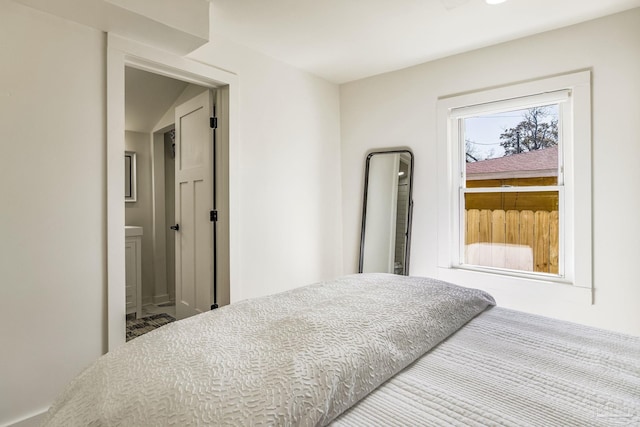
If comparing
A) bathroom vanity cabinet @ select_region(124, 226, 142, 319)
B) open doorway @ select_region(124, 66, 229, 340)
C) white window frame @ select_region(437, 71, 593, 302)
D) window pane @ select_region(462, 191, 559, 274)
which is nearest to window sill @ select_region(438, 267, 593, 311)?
white window frame @ select_region(437, 71, 593, 302)

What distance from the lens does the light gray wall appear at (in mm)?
3902

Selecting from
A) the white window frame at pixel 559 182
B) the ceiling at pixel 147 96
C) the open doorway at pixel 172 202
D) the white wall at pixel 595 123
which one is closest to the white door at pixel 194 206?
the open doorway at pixel 172 202

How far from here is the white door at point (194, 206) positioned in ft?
9.00

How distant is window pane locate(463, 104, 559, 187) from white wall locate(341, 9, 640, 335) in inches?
10.6

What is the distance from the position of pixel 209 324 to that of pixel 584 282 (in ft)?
8.19

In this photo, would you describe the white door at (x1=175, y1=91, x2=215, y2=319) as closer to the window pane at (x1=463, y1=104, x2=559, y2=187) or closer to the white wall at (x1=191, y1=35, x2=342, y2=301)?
the white wall at (x1=191, y1=35, x2=342, y2=301)

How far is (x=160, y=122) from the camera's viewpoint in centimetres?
378

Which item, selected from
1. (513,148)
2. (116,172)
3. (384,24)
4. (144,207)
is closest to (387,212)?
(513,148)

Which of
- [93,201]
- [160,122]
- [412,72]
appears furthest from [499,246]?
[160,122]

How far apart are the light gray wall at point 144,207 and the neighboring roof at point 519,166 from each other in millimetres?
3414

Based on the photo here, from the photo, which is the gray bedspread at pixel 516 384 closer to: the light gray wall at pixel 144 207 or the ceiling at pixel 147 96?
the ceiling at pixel 147 96

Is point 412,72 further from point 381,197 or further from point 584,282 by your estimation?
point 584,282

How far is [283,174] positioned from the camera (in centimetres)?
306

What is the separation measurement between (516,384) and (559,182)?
215 cm
